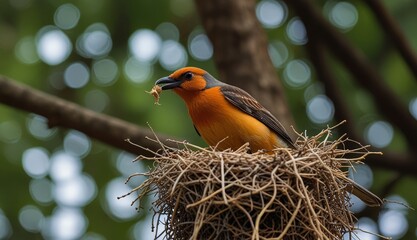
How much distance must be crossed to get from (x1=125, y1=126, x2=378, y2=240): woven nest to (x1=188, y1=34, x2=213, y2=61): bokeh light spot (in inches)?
169

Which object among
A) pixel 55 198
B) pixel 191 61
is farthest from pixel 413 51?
pixel 55 198

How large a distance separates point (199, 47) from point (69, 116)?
91.1 inches

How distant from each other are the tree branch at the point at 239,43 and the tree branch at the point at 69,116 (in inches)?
43.8

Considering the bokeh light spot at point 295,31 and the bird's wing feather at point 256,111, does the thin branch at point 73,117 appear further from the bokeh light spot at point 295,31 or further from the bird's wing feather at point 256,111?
the bokeh light spot at point 295,31

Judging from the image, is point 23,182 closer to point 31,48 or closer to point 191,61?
point 31,48

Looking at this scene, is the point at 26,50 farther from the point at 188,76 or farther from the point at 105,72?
the point at 188,76

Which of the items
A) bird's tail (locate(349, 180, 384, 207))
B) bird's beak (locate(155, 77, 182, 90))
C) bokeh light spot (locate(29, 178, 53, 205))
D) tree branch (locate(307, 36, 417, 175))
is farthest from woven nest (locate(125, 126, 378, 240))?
bokeh light spot (locate(29, 178, 53, 205))

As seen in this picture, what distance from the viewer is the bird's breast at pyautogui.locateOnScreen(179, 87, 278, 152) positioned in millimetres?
5902

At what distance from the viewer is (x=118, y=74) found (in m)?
8.41

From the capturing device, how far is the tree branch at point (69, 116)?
7.17 m

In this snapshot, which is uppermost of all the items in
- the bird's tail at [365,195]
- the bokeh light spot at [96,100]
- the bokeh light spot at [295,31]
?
the bokeh light spot at [295,31]

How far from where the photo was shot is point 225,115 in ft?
19.7

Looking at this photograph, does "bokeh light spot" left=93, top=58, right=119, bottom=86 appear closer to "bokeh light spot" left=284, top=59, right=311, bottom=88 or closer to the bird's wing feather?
"bokeh light spot" left=284, top=59, right=311, bottom=88

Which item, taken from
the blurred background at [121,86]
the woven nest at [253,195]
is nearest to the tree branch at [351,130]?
the blurred background at [121,86]
